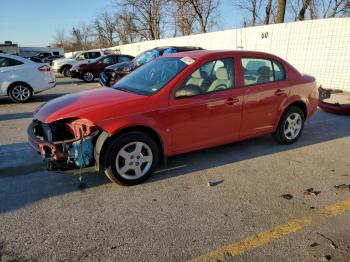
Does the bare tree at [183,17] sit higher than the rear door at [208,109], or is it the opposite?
the bare tree at [183,17]

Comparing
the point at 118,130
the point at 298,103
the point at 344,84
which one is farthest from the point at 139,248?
the point at 344,84

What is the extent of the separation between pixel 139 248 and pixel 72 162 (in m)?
1.47

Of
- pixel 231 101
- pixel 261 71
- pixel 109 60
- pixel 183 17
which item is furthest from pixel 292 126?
pixel 183 17

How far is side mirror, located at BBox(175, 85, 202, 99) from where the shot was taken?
4234 mm

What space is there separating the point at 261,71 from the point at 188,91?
154cm

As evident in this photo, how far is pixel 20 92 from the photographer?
1013 cm

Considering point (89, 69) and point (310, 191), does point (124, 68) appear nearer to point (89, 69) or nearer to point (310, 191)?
point (89, 69)

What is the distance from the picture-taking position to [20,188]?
13.2 ft

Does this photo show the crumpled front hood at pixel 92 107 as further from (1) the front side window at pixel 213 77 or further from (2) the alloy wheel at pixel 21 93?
(2) the alloy wheel at pixel 21 93

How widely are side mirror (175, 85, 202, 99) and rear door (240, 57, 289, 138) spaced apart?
0.86m

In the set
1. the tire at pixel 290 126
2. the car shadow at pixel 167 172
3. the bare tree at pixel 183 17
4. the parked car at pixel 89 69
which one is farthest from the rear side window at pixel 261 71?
the bare tree at pixel 183 17

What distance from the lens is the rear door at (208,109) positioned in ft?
14.0

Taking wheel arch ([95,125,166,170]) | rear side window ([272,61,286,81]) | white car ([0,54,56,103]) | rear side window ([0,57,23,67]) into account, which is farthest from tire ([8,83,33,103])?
rear side window ([272,61,286,81])

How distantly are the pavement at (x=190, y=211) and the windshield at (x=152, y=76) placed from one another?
119cm
